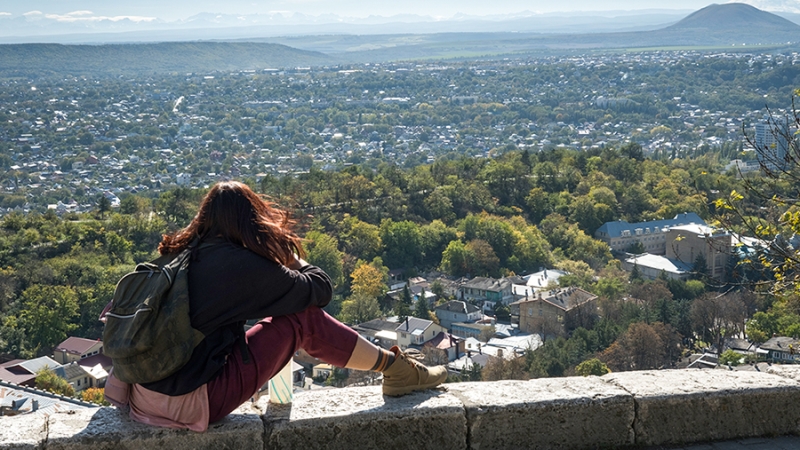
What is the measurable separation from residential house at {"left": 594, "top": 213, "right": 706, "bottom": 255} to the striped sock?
31311 millimetres

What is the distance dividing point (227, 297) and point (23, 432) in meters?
0.67

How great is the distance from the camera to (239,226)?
2.61m

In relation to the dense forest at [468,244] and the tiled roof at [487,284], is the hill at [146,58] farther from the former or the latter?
the tiled roof at [487,284]

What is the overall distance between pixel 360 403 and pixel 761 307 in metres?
23.1

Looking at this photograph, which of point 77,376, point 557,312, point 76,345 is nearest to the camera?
point 77,376

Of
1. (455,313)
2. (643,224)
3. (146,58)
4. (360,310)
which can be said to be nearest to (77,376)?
(360,310)

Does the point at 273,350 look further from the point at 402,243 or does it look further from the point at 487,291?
the point at 402,243

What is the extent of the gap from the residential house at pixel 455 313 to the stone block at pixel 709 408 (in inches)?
819

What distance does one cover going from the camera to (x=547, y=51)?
164 m

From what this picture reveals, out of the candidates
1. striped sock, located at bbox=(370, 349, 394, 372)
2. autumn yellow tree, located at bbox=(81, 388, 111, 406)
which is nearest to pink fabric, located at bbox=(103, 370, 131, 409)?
striped sock, located at bbox=(370, 349, 394, 372)

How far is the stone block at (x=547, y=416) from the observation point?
2.78m

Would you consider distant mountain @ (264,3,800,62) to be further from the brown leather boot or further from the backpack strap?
the backpack strap

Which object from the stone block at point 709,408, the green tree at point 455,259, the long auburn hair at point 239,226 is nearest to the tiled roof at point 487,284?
the green tree at point 455,259

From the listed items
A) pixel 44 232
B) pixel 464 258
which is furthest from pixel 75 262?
pixel 464 258
